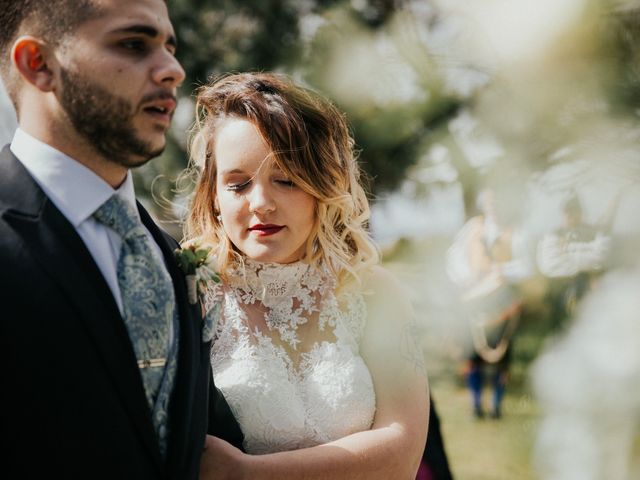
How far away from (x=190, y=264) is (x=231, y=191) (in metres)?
0.44

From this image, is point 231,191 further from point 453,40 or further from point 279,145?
point 453,40

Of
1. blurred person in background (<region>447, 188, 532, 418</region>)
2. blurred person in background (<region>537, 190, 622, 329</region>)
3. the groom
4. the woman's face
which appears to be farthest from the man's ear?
blurred person in background (<region>447, 188, 532, 418</region>)

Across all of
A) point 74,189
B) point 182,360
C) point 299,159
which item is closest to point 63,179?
point 74,189

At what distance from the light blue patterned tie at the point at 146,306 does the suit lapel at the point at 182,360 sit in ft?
0.05

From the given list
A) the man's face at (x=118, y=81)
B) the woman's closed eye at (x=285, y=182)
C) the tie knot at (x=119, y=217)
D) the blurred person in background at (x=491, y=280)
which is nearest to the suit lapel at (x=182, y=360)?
the tie knot at (x=119, y=217)

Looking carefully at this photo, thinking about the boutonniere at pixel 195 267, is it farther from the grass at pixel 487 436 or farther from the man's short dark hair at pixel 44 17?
the grass at pixel 487 436

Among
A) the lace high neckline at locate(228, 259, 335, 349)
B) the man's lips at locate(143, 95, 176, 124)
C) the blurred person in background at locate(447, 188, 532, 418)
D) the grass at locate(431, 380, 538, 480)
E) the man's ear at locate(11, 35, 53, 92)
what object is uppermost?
the man's ear at locate(11, 35, 53, 92)

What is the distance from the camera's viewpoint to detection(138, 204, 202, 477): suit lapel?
1132 mm

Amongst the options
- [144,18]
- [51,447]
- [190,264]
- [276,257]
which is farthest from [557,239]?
[51,447]

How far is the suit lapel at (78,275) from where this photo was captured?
3.34 ft

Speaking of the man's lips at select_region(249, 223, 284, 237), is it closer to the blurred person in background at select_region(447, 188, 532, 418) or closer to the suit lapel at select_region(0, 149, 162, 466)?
the suit lapel at select_region(0, 149, 162, 466)

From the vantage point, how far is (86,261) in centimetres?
106

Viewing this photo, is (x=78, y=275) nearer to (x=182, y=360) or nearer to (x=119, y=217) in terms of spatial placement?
(x=119, y=217)

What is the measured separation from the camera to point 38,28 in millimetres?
1064
